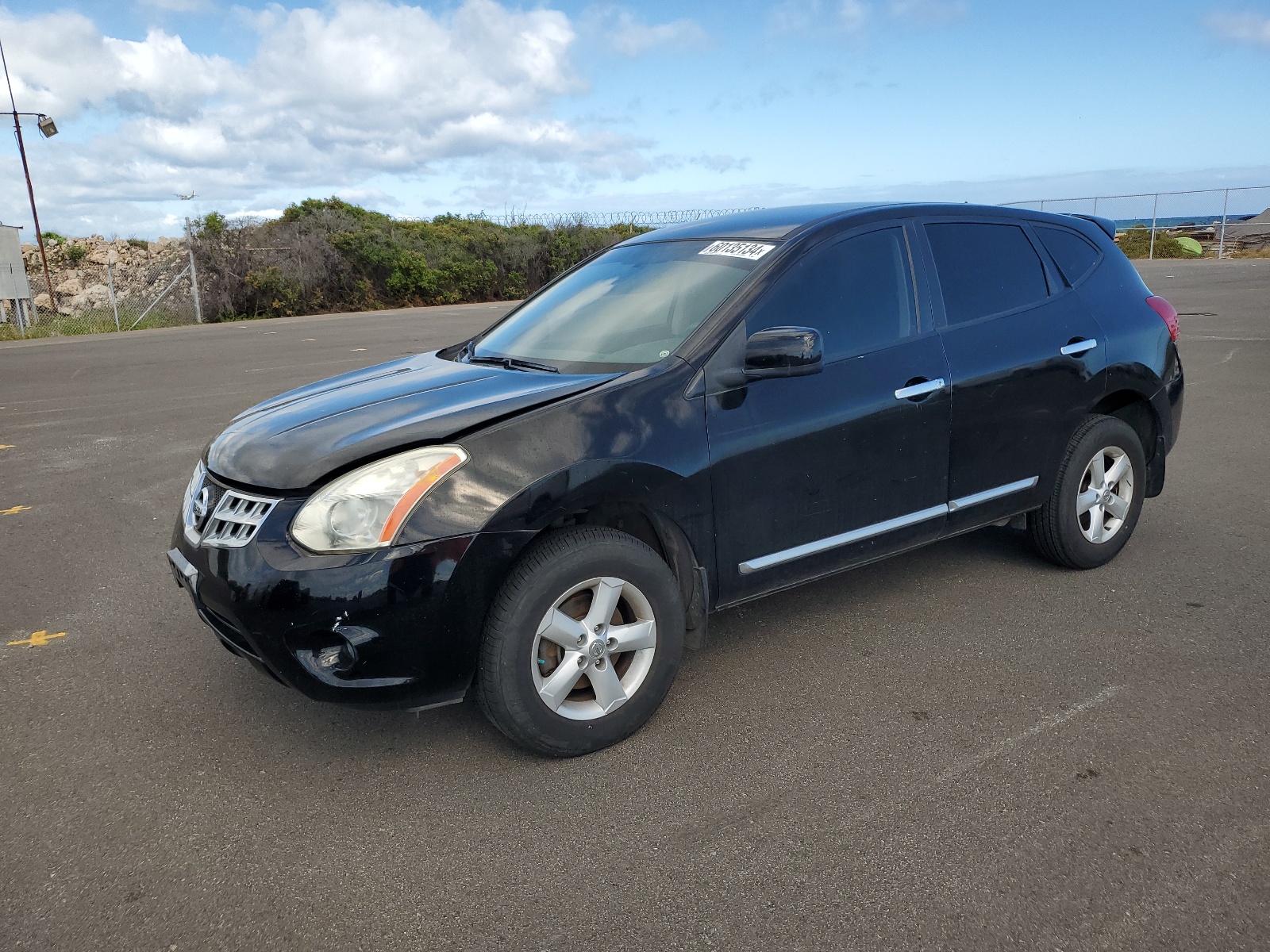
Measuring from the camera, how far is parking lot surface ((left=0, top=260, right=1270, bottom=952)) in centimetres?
250

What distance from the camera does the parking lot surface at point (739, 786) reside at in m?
2.50

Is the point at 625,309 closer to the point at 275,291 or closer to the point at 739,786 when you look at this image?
the point at 739,786

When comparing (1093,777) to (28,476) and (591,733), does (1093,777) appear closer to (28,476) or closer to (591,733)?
(591,733)

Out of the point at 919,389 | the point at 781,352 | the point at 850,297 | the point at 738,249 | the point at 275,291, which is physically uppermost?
the point at 738,249

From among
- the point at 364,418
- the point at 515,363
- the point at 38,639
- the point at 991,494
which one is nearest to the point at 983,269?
the point at 991,494

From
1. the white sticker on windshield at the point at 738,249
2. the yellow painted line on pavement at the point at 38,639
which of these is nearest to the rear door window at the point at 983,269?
the white sticker on windshield at the point at 738,249

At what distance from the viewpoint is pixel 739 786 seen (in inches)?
121

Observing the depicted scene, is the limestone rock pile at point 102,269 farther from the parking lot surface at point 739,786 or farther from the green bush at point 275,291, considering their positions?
the parking lot surface at point 739,786

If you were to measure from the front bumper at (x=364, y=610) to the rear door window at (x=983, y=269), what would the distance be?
2.30 meters

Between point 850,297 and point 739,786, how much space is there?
1.96 m

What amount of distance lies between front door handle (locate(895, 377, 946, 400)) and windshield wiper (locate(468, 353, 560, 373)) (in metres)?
1.34

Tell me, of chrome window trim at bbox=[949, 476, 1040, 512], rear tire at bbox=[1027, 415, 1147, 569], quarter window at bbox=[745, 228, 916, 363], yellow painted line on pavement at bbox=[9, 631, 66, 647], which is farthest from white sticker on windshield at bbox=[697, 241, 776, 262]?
yellow painted line on pavement at bbox=[9, 631, 66, 647]

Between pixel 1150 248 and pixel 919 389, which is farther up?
pixel 919 389

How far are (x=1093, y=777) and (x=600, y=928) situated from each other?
5.26 feet
